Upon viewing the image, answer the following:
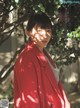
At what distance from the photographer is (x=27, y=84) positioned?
2514 millimetres

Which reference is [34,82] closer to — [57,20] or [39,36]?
[39,36]

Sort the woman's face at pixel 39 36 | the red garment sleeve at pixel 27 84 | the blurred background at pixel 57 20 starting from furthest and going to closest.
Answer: the blurred background at pixel 57 20 → the woman's face at pixel 39 36 → the red garment sleeve at pixel 27 84

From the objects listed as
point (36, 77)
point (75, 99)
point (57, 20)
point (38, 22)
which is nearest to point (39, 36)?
point (38, 22)

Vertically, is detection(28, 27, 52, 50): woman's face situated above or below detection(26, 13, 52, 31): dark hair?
below

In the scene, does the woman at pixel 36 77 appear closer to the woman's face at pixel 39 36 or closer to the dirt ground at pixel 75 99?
the woman's face at pixel 39 36

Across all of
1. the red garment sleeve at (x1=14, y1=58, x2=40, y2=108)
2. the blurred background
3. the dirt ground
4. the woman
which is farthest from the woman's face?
the dirt ground

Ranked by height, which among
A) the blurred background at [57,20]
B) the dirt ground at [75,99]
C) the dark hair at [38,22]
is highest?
the dark hair at [38,22]

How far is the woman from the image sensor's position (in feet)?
8.30

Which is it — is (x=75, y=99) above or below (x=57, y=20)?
below

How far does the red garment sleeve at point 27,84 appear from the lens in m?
2.52

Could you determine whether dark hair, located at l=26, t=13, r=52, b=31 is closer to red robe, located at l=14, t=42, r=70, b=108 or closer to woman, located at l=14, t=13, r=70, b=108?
woman, located at l=14, t=13, r=70, b=108

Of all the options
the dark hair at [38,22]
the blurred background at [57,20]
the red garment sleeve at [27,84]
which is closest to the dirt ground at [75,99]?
the blurred background at [57,20]

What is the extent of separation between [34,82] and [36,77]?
4 centimetres

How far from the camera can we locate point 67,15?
15.9 ft
